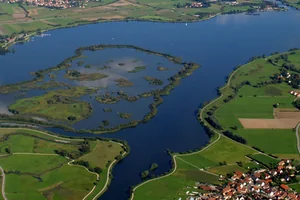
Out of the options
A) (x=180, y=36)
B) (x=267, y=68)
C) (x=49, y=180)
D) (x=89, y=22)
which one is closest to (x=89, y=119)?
(x=49, y=180)

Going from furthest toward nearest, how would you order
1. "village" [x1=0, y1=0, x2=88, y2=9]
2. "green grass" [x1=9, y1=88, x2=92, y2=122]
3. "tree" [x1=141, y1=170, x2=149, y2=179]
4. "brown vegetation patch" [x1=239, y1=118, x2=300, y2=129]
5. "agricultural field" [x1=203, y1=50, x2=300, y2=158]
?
"village" [x1=0, y1=0, x2=88, y2=9] → "green grass" [x1=9, y1=88, x2=92, y2=122] → "brown vegetation patch" [x1=239, y1=118, x2=300, y2=129] → "agricultural field" [x1=203, y1=50, x2=300, y2=158] → "tree" [x1=141, y1=170, x2=149, y2=179]

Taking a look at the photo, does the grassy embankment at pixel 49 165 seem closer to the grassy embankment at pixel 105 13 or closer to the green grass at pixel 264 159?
the green grass at pixel 264 159

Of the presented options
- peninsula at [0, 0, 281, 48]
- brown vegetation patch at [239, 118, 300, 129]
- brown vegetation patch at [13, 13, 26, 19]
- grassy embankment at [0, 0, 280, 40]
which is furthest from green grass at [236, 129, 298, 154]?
brown vegetation patch at [13, 13, 26, 19]

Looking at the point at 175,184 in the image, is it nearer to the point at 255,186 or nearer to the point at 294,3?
the point at 255,186

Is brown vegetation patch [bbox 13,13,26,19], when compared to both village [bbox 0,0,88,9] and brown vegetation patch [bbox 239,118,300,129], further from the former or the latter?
brown vegetation patch [bbox 239,118,300,129]

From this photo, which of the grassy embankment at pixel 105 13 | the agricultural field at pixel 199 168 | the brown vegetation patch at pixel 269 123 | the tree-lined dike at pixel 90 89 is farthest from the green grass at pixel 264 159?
the grassy embankment at pixel 105 13

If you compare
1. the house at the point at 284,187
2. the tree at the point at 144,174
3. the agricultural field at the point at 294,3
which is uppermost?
the agricultural field at the point at 294,3
